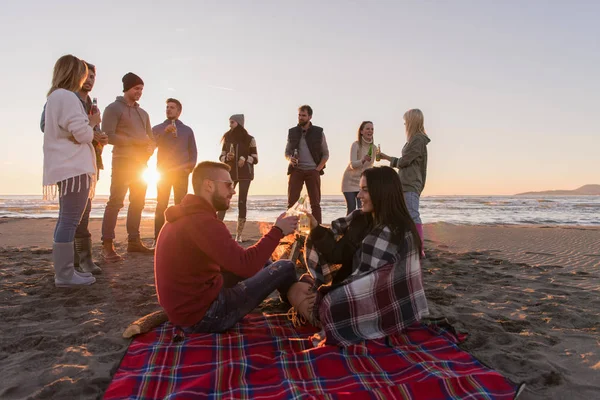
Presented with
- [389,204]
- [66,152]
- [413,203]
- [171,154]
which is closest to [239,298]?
[389,204]

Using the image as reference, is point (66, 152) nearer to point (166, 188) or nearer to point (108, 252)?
point (108, 252)

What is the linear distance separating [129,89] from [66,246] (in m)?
2.66

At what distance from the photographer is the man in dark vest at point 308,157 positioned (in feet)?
23.4

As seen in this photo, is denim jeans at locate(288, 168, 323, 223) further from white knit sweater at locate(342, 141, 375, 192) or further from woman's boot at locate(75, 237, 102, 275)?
woman's boot at locate(75, 237, 102, 275)

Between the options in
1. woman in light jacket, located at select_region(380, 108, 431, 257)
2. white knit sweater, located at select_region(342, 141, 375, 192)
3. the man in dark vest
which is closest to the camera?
woman in light jacket, located at select_region(380, 108, 431, 257)

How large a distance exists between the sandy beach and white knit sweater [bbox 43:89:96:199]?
126cm

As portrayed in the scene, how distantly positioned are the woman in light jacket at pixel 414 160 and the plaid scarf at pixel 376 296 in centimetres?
288

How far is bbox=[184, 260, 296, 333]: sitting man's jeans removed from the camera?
2934 millimetres

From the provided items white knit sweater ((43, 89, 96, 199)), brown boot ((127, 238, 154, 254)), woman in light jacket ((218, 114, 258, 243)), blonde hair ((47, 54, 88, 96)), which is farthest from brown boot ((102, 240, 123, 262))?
blonde hair ((47, 54, 88, 96))

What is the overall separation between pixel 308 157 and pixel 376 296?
4.66 meters

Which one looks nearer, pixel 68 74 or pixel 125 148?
pixel 68 74

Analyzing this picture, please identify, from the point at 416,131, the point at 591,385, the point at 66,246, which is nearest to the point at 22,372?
the point at 66,246

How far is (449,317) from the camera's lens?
3.52m

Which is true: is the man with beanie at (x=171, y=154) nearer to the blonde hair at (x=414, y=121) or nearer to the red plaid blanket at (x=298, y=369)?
the blonde hair at (x=414, y=121)
